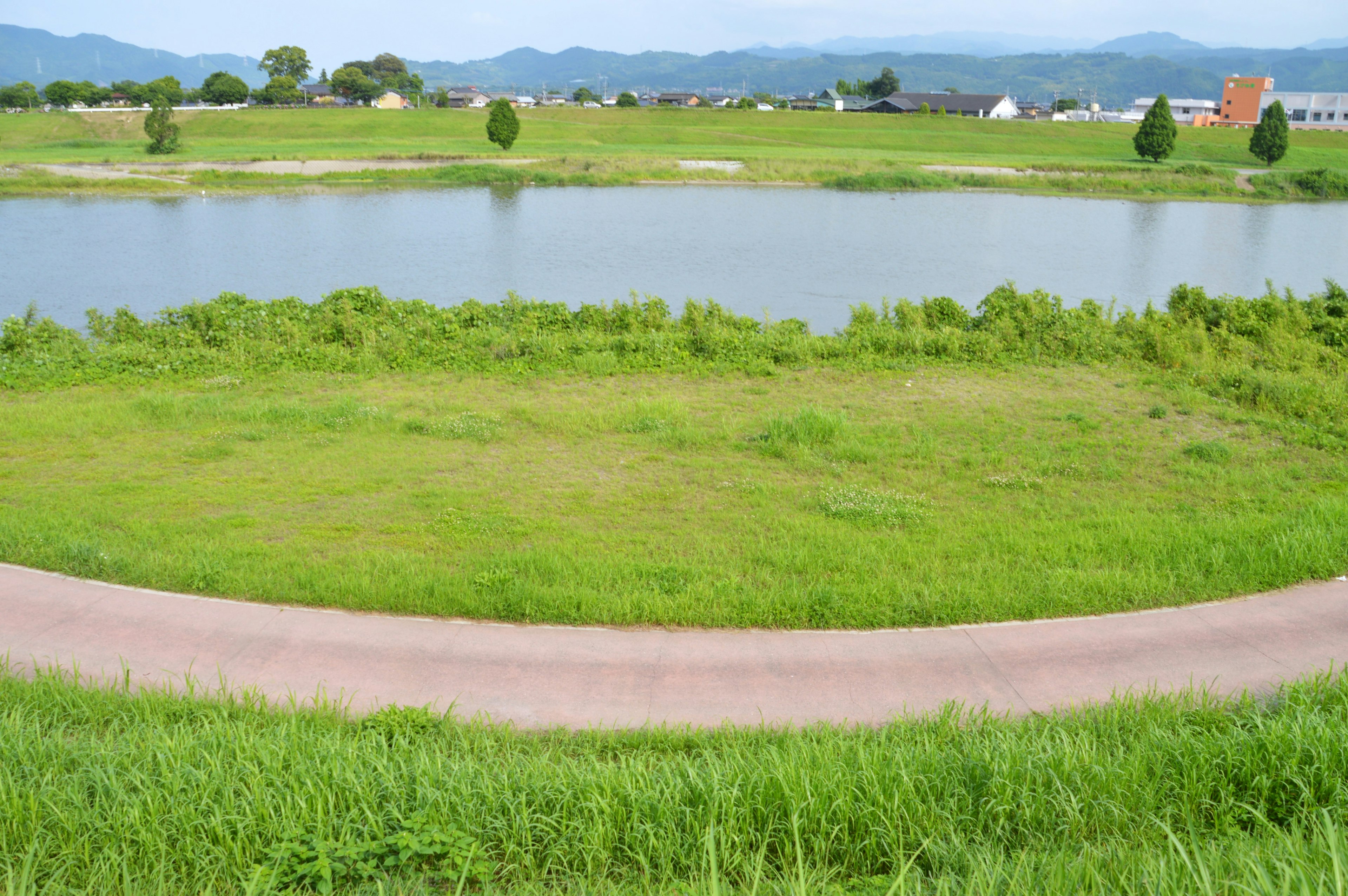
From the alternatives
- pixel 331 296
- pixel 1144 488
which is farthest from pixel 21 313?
pixel 1144 488

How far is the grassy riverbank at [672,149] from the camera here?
68750mm

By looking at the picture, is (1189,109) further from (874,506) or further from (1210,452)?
(874,506)

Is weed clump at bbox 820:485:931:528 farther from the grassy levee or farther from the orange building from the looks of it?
the orange building

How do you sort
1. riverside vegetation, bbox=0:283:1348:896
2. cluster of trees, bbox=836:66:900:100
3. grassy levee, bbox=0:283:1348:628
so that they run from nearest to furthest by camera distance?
riverside vegetation, bbox=0:283:1348:896, grassy levee, bbox=0:283:1348:628, cluster of trees, bbox=836:66:900:100

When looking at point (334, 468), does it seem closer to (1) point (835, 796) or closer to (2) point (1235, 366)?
(1) point (835, 796)

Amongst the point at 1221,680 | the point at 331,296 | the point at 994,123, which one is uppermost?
the point at 994,123

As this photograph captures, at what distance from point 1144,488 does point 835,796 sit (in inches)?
301

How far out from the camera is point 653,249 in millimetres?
39750

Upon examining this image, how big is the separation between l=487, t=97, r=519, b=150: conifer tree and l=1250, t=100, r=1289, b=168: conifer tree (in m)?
63.5

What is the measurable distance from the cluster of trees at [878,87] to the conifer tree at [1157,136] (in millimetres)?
81374

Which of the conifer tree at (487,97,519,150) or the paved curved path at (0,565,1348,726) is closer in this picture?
the paved curved path at (0,565,1348,726)

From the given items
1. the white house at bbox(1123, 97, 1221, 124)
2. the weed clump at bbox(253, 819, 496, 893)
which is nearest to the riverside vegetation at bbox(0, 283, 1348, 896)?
the weed clump at bbox(253, 819, 496, 893)

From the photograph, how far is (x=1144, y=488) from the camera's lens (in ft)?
36.2

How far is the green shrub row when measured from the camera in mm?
16859
